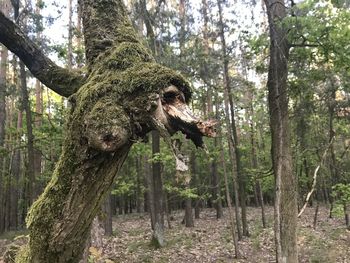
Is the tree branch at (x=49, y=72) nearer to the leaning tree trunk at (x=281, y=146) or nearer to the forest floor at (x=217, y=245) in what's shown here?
the leaning tree trunk at (x=281, y=146)

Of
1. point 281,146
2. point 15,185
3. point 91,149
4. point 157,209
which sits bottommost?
point 157,209

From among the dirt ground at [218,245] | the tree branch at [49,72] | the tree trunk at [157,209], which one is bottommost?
the dirt ground at [218,245]

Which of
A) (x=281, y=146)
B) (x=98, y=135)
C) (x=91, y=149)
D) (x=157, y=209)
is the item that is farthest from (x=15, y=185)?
(x=98, y=135)

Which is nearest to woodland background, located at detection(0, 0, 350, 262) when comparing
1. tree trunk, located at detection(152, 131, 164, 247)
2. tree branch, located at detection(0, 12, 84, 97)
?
tree trunk, located at detection(152, 131, 164, 247)

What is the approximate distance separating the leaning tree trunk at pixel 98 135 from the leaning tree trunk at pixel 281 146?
5600 millimetres

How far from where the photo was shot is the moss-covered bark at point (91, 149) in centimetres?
208

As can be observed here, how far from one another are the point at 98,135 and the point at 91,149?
146 millimetres

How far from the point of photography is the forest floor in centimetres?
1186

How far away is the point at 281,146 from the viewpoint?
7.73 metres

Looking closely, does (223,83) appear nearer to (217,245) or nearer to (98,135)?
(217,245)

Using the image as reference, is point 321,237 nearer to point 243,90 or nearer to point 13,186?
point 243,90

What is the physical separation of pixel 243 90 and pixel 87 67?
48.6 ft

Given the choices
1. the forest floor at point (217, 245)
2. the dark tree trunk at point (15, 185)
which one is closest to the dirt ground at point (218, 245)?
the forest floor at point (217, 245)

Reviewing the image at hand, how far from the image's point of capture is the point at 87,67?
2.92 metres
